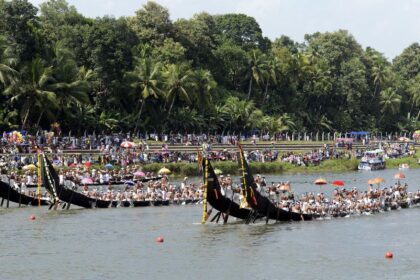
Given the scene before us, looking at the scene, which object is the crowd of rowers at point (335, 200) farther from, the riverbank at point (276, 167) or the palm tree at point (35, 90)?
the palm tree at point (35, 90)

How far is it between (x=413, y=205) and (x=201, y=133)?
44825 millimetres

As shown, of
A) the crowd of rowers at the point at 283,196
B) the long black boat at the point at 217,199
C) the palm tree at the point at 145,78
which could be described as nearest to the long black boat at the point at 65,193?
the crowd of rowers at the point at 283,196

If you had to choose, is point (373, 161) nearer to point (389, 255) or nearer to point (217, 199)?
point (217, 199)

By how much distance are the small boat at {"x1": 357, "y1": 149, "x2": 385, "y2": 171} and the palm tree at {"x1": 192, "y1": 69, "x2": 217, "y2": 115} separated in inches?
727

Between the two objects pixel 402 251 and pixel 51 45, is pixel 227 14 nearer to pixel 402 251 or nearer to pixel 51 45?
pixel 51 45

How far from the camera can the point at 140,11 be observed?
388 ft

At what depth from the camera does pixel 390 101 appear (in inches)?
5871

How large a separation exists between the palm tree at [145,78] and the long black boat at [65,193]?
39982 mm

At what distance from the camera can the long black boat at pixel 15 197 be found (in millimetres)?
65250

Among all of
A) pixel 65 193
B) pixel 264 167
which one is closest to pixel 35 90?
pixel 264 167

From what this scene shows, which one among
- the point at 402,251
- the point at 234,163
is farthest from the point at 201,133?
the point at 402,251

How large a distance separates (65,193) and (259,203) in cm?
1409

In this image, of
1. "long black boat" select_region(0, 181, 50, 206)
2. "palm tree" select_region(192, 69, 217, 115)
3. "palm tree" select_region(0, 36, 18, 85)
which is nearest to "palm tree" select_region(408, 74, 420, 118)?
"palm tree" select_region(192, 69, 217, 115)

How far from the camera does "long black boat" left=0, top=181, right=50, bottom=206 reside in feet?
214
